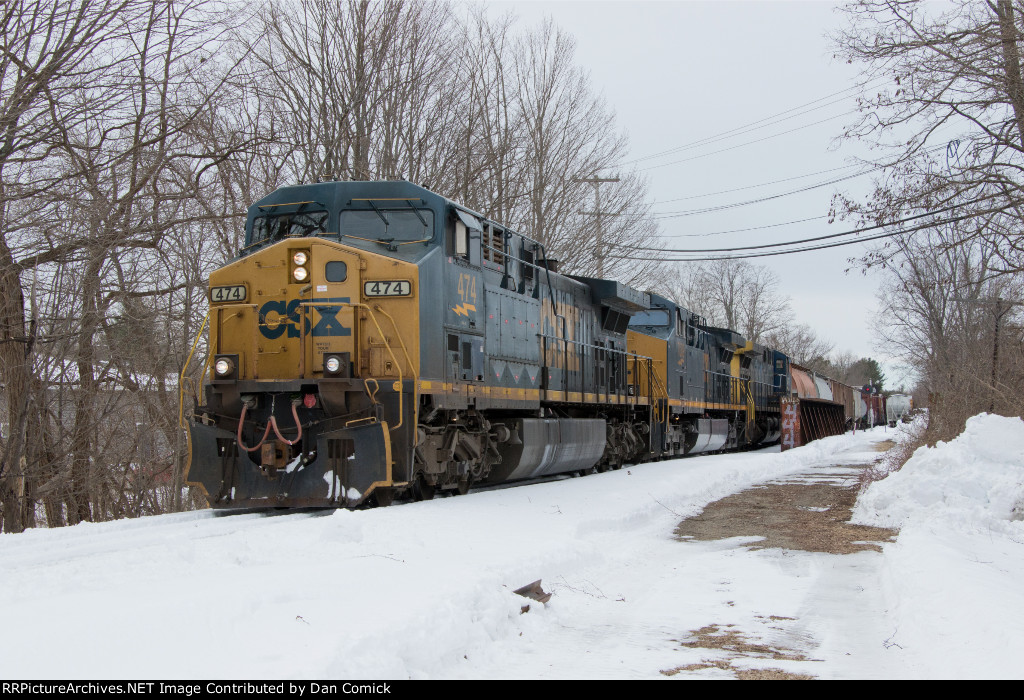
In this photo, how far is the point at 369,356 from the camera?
929 centimetres

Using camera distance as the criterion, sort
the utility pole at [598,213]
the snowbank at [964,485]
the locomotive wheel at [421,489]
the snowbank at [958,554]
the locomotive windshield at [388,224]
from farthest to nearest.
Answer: the utility pole at [598,213]
the locomotive wheel at [421,489]
the locomotive windshield at [388,224]
the snowbank at [964,485]
the snowbank at [958,554]

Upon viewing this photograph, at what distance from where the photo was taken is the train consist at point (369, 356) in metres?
8.79

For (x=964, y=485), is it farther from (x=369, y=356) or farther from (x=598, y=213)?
(x=598, y=213)

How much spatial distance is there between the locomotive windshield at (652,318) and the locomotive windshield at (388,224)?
466 inches

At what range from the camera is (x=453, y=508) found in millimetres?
8828

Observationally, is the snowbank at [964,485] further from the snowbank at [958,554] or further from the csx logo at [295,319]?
the csx logo at [295,319]

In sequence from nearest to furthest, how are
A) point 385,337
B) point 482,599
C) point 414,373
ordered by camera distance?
point 482,599
point 414,373
point 385,337

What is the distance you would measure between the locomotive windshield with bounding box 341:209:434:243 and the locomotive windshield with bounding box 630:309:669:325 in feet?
38.8

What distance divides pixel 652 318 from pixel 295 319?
13.1 metres

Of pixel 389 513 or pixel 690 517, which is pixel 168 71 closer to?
pixel 389 513

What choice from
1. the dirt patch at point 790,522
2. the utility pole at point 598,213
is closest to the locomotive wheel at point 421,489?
the dirt patch at point 790,522

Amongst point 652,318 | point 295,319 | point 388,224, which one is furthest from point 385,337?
point 652,318

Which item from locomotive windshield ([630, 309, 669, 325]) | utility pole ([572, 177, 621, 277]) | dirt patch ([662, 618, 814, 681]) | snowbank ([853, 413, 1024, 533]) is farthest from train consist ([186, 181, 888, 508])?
utility pole ([572, 177, 621, 277])

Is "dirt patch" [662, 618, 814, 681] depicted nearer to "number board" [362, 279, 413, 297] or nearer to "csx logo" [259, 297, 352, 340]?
"number board" [362, 279, 413, 297]
